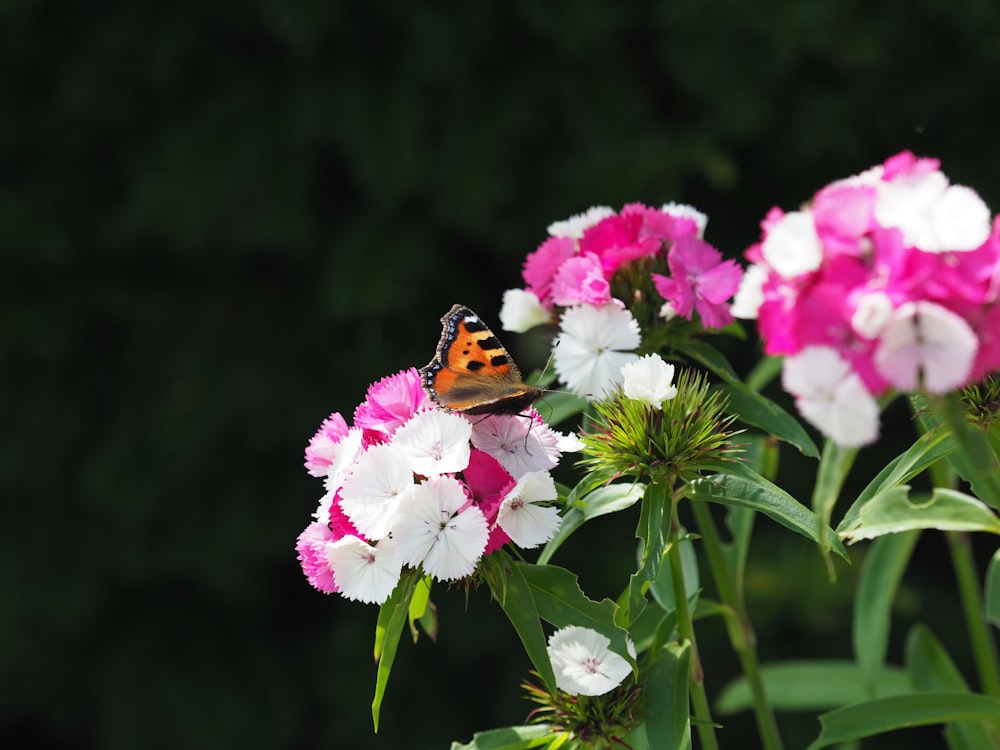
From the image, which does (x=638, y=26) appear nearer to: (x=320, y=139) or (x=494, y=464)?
(x=320, y=139)

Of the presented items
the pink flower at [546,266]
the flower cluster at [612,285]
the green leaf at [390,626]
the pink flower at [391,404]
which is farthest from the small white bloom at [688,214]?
the green leaf at [390,626]

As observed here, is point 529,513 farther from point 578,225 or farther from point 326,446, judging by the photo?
point 578,225

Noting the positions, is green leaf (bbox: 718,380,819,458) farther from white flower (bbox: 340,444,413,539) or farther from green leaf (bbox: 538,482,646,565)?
white flower (bbox: 340,444,413,539)

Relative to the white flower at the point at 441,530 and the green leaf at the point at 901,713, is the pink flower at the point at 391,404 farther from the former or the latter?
the green leaf at the point at 901,713

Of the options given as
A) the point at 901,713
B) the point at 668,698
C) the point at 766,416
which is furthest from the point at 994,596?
the point at 668,698

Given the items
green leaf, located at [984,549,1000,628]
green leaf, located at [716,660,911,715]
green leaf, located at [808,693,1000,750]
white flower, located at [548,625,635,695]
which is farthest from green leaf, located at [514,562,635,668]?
green leaf, located at [716,660,911,715]
